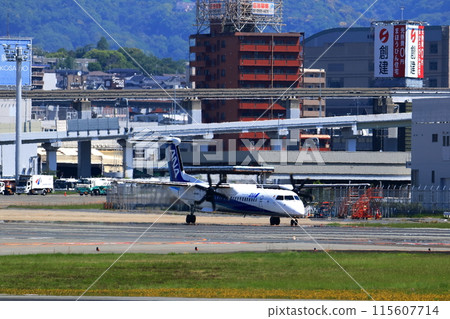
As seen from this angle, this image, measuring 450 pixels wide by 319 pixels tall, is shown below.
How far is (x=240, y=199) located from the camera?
74.2 metres

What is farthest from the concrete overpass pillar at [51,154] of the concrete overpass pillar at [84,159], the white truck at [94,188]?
the white truck at [94,188]

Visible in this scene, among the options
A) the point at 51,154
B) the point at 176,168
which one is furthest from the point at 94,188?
the point at 176,168

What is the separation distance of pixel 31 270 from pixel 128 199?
207 ft

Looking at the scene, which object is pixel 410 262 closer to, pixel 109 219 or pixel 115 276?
pixel 115 276

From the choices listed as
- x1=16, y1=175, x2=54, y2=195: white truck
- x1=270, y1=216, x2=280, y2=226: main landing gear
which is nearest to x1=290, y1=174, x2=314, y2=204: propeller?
x1=270, y1=216, x2=280, y2=226: main landing gear

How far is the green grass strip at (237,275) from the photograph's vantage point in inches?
1281

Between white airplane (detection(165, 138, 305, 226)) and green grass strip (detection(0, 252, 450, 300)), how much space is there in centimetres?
2470

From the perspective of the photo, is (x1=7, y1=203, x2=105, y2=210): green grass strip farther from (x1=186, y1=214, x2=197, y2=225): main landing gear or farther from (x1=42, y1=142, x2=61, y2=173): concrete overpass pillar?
(x1=42, y1=142, x2=61, y2=173): concrete overpass pillar

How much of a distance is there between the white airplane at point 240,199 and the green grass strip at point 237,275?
24.7m

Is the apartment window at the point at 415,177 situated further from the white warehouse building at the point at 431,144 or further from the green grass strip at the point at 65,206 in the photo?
the green grass strip at the point at 65,206

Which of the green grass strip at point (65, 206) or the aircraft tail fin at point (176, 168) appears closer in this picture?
the aircraft tail fin at point (176, 168)

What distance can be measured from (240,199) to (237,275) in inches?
1447

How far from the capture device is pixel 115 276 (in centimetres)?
3669

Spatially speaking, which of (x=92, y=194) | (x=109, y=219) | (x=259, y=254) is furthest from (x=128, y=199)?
(x=259, y=254)
